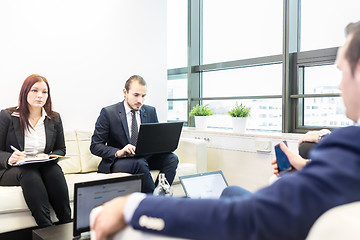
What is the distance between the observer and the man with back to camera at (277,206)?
0.55 m

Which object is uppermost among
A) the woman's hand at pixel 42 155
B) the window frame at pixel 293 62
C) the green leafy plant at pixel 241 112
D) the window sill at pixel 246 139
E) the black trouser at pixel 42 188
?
the window frame at pixel 293 62

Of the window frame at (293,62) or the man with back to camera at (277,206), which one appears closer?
the man with back to camera at (277,206)

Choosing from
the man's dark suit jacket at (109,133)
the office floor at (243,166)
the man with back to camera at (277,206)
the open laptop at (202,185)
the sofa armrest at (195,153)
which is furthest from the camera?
the sofa armrest at (195,153)

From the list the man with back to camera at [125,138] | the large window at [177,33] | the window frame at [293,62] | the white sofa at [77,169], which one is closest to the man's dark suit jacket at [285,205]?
the white sofa at [77,169]

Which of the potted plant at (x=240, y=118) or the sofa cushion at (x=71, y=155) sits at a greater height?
the potted plant at (x=240, y=118)

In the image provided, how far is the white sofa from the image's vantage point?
237cm

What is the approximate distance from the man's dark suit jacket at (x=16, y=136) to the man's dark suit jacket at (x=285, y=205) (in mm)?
2309

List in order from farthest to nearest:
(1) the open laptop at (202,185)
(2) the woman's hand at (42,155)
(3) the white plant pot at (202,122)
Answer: (3) the white plant pot at (202,122) → (2) the woman's hand at (42,155) → (1) the open laptop at (202,185)

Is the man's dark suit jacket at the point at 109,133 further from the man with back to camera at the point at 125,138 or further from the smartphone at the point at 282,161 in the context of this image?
the smartphone at the point at 282,161

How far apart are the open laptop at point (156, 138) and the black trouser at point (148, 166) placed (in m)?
0.08

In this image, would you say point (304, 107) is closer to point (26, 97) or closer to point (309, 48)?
point (309, 48)

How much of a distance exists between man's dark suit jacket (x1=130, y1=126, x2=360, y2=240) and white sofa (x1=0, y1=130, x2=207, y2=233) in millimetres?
2143

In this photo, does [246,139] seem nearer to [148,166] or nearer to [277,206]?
[148,166]

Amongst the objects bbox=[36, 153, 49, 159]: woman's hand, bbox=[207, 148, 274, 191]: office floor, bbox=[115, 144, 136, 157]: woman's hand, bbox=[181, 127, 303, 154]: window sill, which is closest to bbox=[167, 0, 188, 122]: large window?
bbox=[181, 127, 303, 154]: window sill
